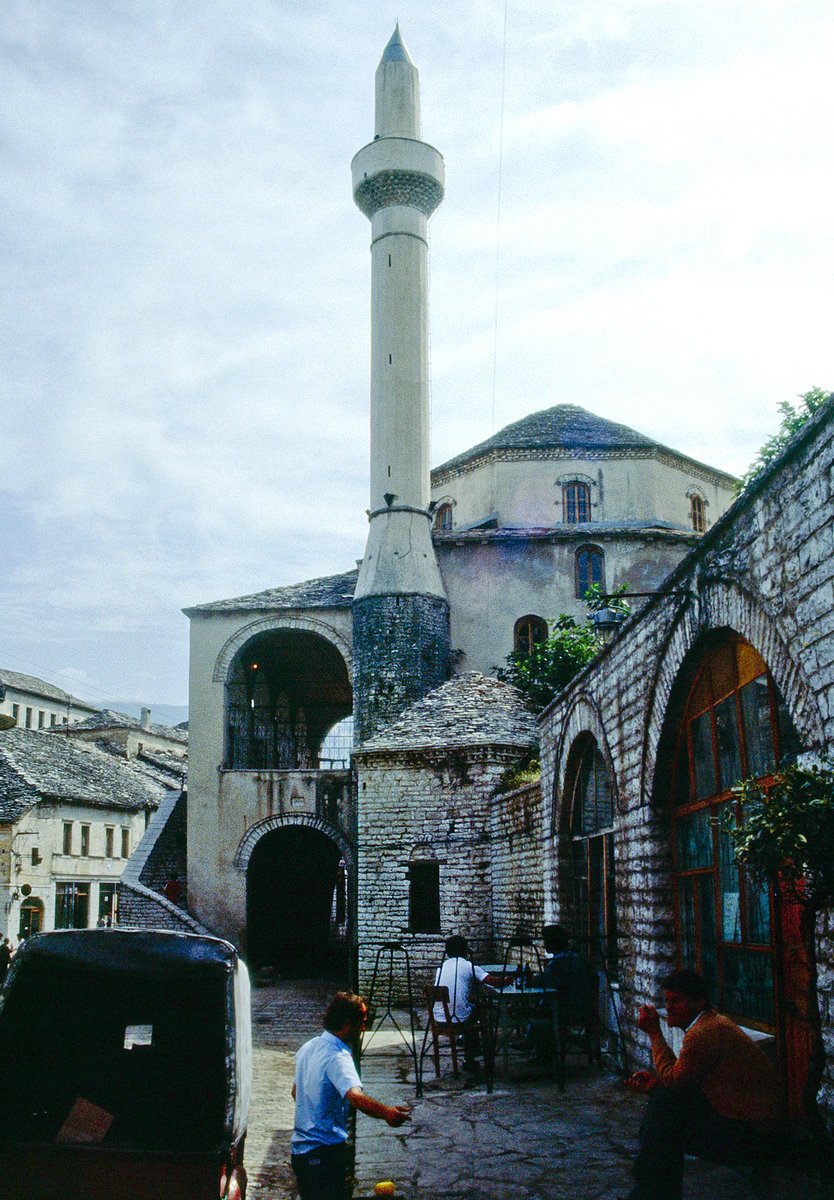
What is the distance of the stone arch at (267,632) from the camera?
1025 inches

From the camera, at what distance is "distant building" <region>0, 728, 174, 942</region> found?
100 feet

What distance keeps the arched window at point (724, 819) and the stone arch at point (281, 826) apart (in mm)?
18036

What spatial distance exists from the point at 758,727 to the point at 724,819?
26.7 inches

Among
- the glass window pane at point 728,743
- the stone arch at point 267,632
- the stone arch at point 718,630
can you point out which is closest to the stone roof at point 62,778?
the stone arch at point 267,632

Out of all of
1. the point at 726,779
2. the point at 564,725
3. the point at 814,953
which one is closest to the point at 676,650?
the point at 726,779

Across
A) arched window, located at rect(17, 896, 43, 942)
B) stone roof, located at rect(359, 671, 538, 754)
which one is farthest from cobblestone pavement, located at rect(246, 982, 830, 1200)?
arched window, located at rect(17, 896, 43, 942)

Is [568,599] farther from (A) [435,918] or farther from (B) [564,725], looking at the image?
(B) [564,725]

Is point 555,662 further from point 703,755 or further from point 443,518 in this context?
point 703,755

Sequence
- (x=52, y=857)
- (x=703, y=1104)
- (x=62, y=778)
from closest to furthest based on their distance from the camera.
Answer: (x=703, y=1104) < (x=52, y=857) < (x=62, y=778)

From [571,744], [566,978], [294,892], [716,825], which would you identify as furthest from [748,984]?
[294,892]

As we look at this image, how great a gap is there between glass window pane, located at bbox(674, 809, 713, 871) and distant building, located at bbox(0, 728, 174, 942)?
2257 cm

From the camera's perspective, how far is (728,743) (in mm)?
6484

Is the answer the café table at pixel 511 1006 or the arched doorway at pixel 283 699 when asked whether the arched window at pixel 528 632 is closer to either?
the arched doorway at pixel 283 699

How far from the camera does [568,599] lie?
2572cm
